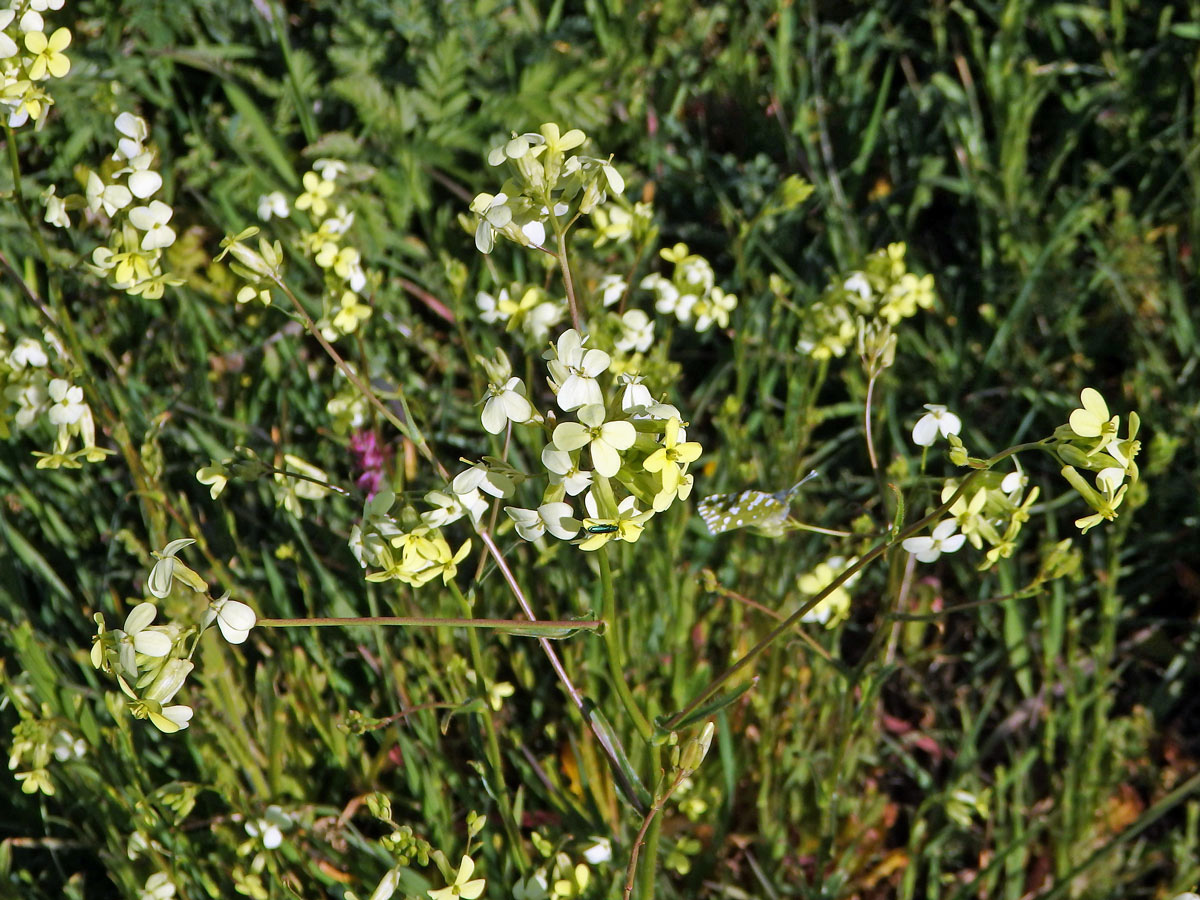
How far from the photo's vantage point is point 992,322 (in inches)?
98.4

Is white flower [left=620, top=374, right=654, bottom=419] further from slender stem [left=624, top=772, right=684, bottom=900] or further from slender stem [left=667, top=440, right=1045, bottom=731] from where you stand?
slender stem [left=624, top=772, right=684, bottom=900]

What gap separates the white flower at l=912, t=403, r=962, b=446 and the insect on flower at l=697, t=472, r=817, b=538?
0.47ft

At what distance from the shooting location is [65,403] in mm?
1601

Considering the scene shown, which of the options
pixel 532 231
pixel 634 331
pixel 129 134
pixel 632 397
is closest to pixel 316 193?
pixel 129 134

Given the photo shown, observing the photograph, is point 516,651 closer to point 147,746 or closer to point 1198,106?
point 147,746

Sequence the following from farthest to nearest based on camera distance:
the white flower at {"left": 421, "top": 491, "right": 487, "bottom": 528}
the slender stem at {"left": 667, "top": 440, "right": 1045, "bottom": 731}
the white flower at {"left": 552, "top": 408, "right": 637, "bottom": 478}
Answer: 1. the white flower at {"left": 421, "top": 491, "right": 487, "bottom": 528}
2. the slender stem at {"left": 667, "top": 440, "right": 1045, "bottom": 731}
3. the white flower at {"left": 552, "top": 408, "right": 637, "bottom": 478}

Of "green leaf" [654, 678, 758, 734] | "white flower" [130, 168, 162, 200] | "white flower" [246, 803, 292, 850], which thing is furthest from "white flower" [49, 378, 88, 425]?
"green leaf" [654, 678, 758, 734]

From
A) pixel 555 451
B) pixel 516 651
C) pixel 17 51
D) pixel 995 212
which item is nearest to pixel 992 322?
pixel 995 212

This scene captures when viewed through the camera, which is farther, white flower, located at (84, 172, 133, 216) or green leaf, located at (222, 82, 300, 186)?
green leaf, located at (222, 82, 300, 186)

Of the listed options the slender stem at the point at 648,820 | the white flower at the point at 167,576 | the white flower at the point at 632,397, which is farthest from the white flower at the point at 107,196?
the slender stem at the point at 648,820

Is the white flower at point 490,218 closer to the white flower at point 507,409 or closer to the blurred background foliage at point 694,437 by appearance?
the white flower at point 507,409

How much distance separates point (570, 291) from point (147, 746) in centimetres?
144

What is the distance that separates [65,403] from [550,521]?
957 mm

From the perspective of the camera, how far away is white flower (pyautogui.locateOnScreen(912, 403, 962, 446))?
4.23ft
